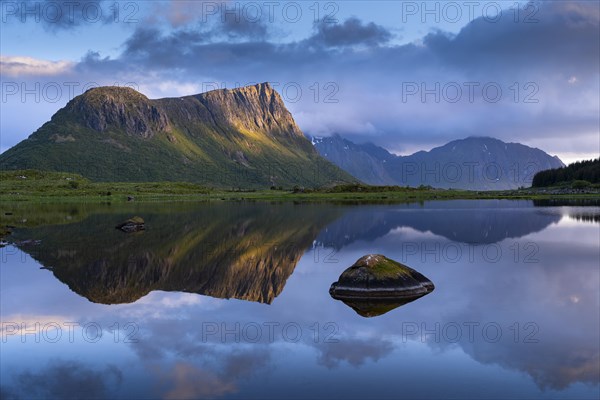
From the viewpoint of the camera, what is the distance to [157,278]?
39.0 m

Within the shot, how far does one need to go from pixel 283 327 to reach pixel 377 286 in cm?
778

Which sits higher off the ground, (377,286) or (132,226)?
(132,226)

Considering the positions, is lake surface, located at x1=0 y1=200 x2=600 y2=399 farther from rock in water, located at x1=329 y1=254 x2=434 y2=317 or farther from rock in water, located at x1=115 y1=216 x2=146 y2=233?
rock in water, located at x1=115 y1=216 x2=146 y2=233

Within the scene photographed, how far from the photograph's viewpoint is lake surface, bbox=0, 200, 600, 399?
18.3m

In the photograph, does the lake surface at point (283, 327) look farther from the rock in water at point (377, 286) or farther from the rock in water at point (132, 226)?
the rock in water at point (132, 226)

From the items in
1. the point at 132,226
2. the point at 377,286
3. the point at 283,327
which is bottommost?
the point at 283,327

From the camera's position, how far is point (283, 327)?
84.0 ft

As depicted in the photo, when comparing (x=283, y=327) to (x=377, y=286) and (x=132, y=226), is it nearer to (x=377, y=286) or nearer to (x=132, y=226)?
(x=377, y=286)

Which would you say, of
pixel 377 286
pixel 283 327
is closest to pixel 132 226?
pixel 377 286

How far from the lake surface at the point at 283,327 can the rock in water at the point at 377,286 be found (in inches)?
33.0

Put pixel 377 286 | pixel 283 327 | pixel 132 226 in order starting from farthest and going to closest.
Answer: pixel 132 226, pixel 377 286, pixel 283 327

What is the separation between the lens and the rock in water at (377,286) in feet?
100

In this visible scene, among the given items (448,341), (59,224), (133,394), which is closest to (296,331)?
(448,341)

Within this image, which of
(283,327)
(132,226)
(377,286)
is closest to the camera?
(283,327)
